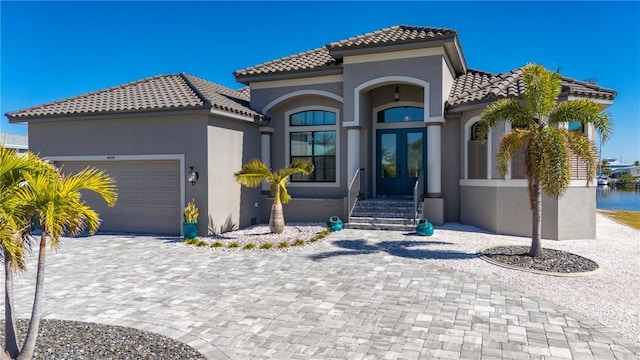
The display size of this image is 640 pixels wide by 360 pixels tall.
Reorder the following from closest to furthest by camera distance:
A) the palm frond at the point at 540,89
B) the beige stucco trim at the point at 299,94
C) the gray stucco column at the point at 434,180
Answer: the palm frond at the point at 540,89
the gray stucco column at the point at 434,180
the beige stucco trim at the point at 299,94

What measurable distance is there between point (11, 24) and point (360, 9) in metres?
13.0

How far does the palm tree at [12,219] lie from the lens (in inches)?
143

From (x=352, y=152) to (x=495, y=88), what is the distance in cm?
529

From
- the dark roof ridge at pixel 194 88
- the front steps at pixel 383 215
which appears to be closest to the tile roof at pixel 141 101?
the dark roof ridge at pixel 194 88

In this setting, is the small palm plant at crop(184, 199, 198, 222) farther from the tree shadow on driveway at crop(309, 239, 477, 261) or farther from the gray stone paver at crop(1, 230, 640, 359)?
the tree shadow on driveway at crop(309, 239, 477, 261)

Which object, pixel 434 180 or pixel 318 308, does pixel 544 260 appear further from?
pixel 318 308

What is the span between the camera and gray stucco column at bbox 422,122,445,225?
43.6 feet

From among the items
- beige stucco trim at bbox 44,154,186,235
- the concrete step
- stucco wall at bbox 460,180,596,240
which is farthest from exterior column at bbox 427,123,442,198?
beige stucco trim at bbox 44,154,186,235

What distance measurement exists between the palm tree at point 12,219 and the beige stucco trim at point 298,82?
1176cm

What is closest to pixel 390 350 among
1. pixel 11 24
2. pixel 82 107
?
pixel 82 107

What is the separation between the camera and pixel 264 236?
12148mm

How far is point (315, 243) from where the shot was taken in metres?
11.0

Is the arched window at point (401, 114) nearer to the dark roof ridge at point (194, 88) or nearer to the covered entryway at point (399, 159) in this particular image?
the covered entryway at point (399, 159)

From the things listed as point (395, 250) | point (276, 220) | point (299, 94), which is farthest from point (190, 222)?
point (299, 94)
